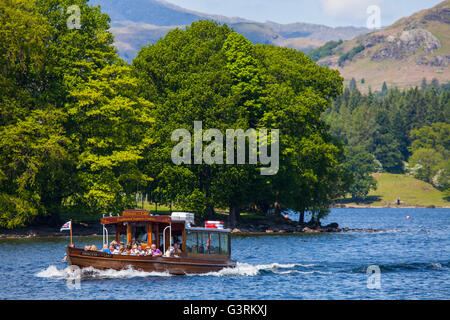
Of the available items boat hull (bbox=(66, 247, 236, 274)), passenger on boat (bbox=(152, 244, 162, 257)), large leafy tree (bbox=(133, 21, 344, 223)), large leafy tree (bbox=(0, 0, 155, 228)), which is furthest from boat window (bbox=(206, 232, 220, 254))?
large leafy tree (bbox=(133, 21, 344, 223))

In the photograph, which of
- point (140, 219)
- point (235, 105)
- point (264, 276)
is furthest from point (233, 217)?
point (140, 219)

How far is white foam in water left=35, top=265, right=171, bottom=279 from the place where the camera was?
45688 mm

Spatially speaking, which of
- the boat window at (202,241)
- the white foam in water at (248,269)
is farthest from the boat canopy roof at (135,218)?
the white foam in water at (248,269)

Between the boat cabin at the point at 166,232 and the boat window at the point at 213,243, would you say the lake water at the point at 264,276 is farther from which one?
the boat cabin at the point at 166,232

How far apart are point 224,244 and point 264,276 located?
389cm

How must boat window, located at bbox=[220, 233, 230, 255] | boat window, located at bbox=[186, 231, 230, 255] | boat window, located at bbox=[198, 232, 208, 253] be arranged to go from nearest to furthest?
boat window, located at bbox=[186, 231, 230, 255], boat window, located at bbox=[198, 232, 208, 253], boat window, located at bbox=[220, 233, 230, 255]

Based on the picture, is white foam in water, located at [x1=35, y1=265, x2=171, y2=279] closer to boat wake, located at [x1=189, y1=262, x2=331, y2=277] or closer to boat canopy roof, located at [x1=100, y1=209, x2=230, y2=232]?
boat canopy roof, located at [x1=100, y1=209, x2=230, y2=232]

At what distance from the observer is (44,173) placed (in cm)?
7538

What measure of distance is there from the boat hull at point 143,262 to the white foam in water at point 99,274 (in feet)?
0.73

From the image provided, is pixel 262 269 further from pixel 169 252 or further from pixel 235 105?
pixel 235 105

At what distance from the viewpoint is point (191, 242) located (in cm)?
5016

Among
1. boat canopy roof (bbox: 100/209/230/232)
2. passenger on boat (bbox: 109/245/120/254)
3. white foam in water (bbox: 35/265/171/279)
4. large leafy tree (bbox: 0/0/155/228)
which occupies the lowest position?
white foam in water (bbox: 35/265/171/279)
